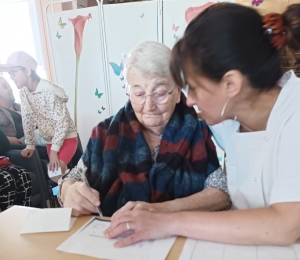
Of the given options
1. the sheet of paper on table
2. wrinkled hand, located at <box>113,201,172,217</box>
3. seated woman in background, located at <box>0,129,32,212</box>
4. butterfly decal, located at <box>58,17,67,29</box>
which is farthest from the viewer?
butterfly decal, located at <box>58,17,67,29</box>

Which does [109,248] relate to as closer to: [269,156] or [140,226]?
[140,226]

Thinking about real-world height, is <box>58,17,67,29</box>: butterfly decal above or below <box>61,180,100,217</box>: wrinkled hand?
above

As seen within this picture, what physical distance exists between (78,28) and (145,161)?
84.3 inches

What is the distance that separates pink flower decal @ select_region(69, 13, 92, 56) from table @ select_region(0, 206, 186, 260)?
2235 mm

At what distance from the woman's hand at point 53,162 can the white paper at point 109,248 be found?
5.86 feet

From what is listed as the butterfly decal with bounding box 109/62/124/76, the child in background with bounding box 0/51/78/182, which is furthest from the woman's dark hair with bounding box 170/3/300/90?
the butterfly decal with bounding box 109/62/124/76

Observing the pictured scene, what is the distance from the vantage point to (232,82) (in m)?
0.74

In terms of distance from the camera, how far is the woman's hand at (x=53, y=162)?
252 centimetres

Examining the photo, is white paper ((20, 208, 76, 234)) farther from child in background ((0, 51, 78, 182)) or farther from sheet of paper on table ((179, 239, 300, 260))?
child in background ((0, 51, 78, 182))

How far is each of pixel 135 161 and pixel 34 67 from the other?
206cm

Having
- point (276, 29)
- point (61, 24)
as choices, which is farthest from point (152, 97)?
point (61, 24)

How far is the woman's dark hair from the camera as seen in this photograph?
0.70 metres

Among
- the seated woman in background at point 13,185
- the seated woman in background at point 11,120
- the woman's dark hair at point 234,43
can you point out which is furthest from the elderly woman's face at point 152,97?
the seated woman in background at point 11,120

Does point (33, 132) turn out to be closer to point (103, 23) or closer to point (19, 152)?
point (19, 152)
